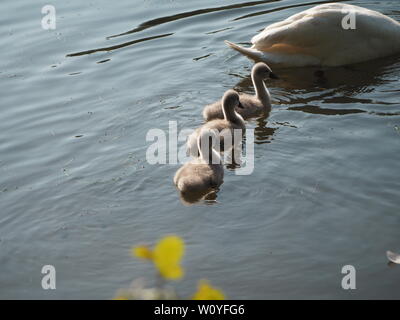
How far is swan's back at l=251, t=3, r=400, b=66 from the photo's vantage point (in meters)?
10.3

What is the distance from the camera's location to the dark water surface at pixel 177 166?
20.4 ft

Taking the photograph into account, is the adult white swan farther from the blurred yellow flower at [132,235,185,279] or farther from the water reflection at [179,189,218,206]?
the blurred yellow flower at [132,235,185,279]

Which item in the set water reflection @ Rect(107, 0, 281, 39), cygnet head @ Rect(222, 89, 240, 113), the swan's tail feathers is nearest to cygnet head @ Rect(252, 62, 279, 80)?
the swan's tail feathers

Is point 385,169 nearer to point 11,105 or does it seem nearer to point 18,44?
point 11,105

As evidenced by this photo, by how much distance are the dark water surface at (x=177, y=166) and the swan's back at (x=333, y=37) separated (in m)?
0.21

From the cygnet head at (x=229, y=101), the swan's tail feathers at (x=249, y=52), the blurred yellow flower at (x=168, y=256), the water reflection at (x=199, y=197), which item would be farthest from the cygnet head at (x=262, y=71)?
the blurred yellow flower at (x=168, y=256)

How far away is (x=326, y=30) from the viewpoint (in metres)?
10.3

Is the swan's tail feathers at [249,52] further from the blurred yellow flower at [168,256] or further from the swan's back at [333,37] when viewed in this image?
the blurred yellow flower at [168,256]

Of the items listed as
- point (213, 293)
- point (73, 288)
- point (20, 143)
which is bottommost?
point (213, 293)

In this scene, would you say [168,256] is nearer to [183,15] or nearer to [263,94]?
[263,94]
